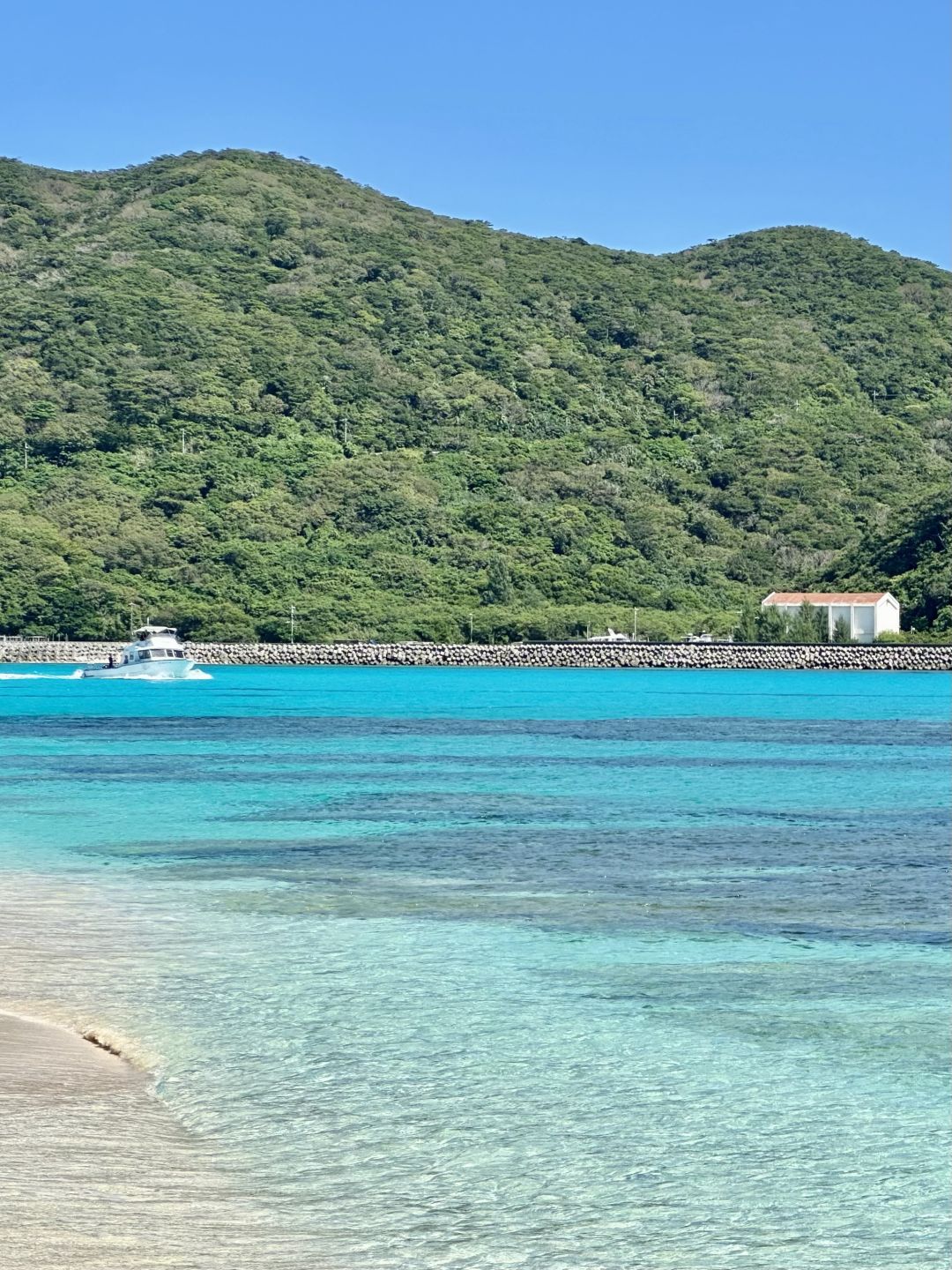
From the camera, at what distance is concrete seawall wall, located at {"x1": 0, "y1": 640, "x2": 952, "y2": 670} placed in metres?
Answer: 112

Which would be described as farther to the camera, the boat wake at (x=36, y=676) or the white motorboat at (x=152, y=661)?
the boat wake at (x=36, y=676)

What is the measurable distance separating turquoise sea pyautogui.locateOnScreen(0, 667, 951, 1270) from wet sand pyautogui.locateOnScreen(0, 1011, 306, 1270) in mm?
99

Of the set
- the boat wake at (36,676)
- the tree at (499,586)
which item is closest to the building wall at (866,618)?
the tree at (499,586)

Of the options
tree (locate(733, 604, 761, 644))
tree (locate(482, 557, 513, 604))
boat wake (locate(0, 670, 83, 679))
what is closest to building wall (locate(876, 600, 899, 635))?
tree (locate(733, 604, 761, 644))

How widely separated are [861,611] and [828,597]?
2.97m

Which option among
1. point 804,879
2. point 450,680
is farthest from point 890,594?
point 804,879

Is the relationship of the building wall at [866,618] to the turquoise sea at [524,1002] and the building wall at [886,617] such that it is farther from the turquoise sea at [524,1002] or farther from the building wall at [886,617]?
the turquoise sea at [524,1002]

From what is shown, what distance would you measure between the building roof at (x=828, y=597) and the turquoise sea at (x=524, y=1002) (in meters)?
87.7

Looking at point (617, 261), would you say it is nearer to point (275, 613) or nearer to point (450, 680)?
point (275, 613)

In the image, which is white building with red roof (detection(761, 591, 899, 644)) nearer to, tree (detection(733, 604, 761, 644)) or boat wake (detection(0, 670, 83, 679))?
tree (detection(733, 604, 761, 644))

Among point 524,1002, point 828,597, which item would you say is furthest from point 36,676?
point 524,1002

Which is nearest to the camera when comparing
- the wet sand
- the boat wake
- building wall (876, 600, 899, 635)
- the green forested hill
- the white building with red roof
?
the wet sand

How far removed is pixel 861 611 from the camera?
112625 mm

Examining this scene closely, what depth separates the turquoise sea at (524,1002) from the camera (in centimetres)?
683
